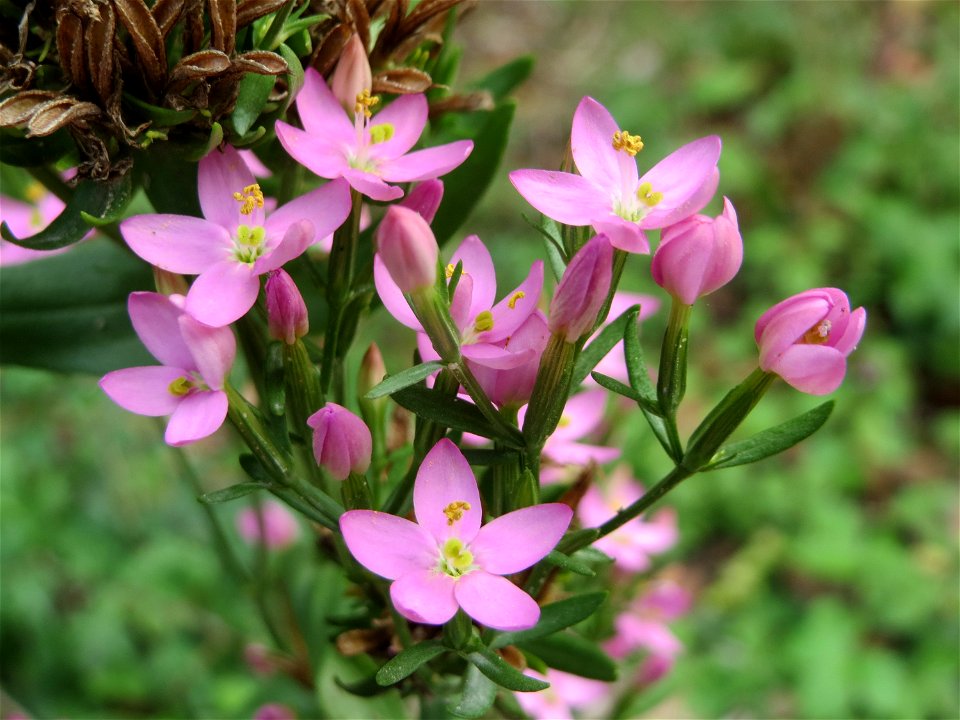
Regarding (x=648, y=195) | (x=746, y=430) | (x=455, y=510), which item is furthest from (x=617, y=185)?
(x=746, y=430)

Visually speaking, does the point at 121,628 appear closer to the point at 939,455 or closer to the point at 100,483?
the point at 100,483

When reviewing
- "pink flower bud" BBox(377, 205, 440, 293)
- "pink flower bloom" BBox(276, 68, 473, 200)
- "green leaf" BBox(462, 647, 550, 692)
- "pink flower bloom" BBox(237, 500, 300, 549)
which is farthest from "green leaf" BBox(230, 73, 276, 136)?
"pink flower bloom" BBox(237, 500, 300, 549)

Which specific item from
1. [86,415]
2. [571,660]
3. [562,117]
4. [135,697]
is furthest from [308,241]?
[562,117]

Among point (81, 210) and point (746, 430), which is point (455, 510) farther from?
point (746, 430)

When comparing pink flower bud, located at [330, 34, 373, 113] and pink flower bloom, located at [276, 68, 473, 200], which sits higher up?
pink flower bud, located at [330, 34, 373, 113]

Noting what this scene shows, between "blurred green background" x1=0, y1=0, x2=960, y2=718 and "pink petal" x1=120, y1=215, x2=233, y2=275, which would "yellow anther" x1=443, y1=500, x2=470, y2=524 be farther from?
"blurred green background" x1=0, y1=0, x2=960, y2=718

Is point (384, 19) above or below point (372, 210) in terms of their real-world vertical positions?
above
